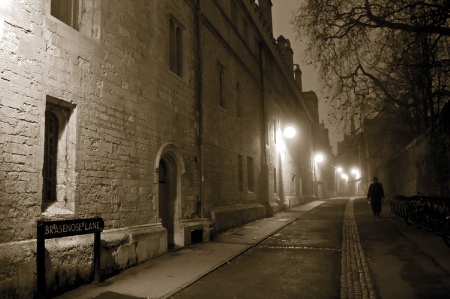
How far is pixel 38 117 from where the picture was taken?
5406 mm

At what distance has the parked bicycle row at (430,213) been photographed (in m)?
8.01

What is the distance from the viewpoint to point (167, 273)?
6.59m

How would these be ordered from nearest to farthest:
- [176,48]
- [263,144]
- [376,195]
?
[176,48], [376,195], [263,144]

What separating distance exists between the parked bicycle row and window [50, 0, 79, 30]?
8793mm

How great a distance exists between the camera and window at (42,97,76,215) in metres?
5.89

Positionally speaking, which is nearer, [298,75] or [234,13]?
[234,13]

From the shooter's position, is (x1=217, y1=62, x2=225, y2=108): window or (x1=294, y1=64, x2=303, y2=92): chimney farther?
(x1=294, y1=64, x2=303, y2=92): chimney

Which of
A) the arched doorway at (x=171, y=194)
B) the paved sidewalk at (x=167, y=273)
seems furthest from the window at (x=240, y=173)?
the arched doorway at (x=171, y=194)

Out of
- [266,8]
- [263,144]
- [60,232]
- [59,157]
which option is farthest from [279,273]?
[266,8]

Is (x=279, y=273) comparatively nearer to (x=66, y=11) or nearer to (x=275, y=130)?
(x=66, y=11)

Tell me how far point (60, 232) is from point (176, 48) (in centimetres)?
660

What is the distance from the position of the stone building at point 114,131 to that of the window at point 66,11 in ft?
0.07

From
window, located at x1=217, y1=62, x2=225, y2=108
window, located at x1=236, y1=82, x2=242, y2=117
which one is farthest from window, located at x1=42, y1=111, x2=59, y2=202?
window, located at x1=236, y1=82, x2=242, y2=117

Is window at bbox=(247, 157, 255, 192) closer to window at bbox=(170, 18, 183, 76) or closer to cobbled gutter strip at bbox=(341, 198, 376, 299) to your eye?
cobbled gutter strip at bbox=(341, 198, 376, 299)
